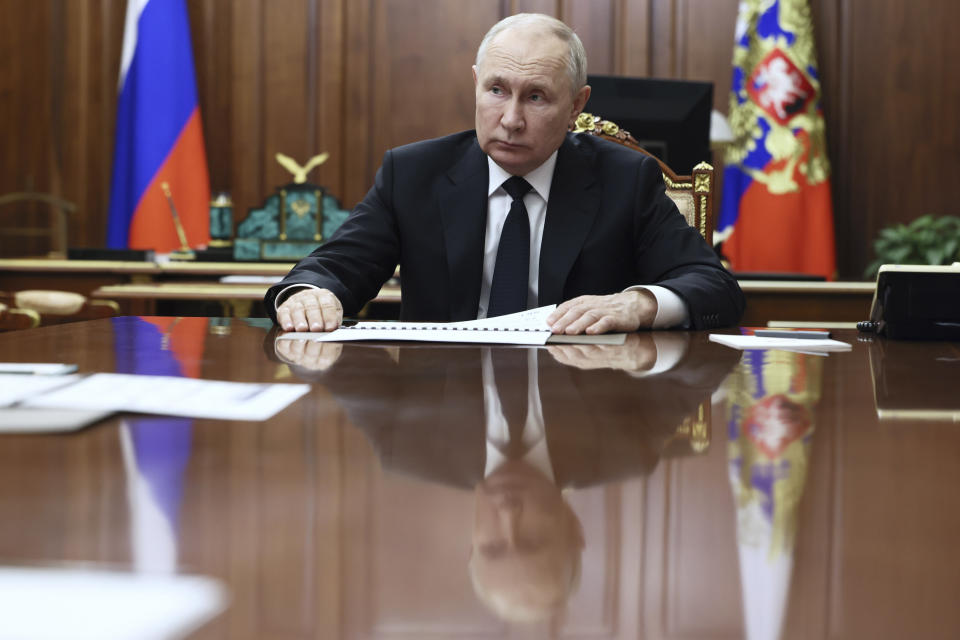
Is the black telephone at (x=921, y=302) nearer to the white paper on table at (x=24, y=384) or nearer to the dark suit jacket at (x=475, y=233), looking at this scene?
the dark suit jacket at (x=475, y=233)

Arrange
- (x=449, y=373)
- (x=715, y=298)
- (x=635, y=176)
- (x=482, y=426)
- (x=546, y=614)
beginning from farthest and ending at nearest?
(x=635, y=176) < (x=715, y=298) < (x=449, y=373) < (x=482, y=426) < (x=546, y=614)

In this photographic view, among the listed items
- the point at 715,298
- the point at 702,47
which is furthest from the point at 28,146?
the point at 715,298

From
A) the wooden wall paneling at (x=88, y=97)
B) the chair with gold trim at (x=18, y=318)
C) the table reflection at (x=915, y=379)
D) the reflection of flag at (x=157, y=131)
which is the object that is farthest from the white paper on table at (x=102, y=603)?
the wooden wall paneling at (x=88, y=97)

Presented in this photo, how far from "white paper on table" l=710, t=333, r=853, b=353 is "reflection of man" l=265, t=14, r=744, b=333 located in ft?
1.42

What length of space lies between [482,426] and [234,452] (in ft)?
0.66

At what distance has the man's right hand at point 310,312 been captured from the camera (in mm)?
1520

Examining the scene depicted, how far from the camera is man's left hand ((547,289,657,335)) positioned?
58.9 inches

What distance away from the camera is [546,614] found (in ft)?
1.20

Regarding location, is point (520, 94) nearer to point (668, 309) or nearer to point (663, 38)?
point (668, 309)

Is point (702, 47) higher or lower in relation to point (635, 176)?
higher

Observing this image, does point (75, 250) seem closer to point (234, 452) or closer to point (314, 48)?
point (314, 48)

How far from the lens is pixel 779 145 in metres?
4.99

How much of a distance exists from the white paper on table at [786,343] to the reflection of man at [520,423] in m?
0.08

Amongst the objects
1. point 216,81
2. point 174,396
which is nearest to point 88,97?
point 216,81
